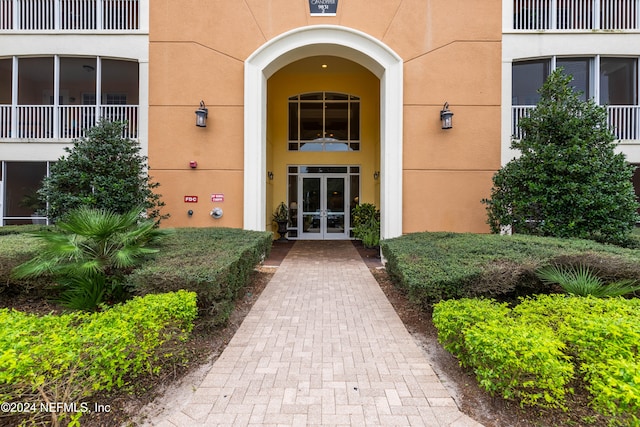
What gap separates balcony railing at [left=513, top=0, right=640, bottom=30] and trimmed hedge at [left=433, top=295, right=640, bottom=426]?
29.5ft

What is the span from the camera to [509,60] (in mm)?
8750

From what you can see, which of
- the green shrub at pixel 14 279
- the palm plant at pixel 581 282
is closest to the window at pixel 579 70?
the palm plant at pixel 581 282

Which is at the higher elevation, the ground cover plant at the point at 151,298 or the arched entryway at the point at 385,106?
the arched entryway at the point at 385,106

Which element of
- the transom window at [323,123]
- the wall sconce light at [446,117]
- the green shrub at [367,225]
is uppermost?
the transom window at [323,123]

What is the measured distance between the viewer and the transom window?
13.7m

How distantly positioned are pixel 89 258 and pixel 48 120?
25.8 feet

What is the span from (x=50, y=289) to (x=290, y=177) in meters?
9.61

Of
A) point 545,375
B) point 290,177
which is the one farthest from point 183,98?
point 545,375

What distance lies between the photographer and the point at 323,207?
13750 millimetres

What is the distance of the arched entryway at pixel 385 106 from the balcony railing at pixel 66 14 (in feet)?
12.7

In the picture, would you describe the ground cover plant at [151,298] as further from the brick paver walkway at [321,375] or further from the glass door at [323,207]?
the glass door at [323,207]

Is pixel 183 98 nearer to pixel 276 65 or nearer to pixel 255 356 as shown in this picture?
pixel 276 65

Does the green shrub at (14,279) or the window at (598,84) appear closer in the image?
the green shrub at (14,279)

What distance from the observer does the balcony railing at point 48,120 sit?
9477 mm
